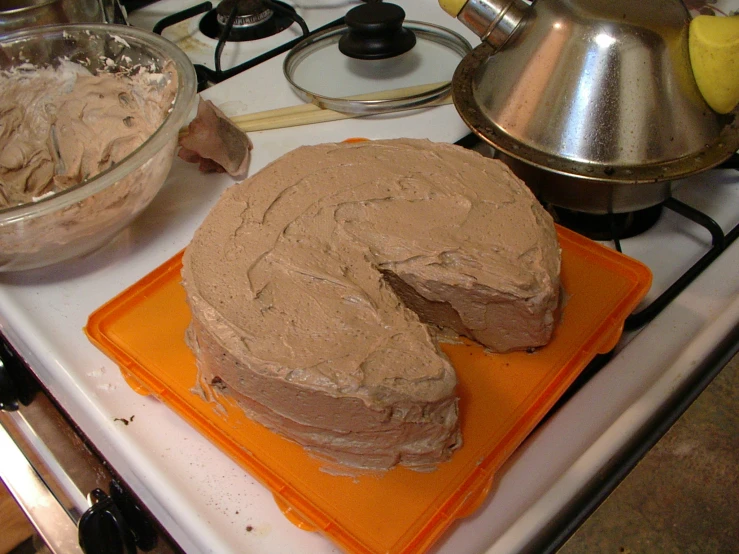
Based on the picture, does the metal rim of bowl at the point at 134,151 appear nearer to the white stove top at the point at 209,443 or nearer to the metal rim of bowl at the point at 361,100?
the white stove top at the point at 209,443

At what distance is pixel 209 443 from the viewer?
0.74m

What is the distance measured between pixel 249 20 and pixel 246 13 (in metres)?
0.02

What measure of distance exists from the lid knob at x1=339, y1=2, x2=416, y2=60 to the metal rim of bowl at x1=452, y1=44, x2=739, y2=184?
352 mm

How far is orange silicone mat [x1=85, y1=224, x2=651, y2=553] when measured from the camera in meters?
0.64

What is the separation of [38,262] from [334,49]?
2.48 ft

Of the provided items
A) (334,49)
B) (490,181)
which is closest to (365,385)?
(490,181)

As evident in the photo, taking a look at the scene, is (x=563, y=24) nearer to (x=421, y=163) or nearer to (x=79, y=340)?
(x=421, y=163)

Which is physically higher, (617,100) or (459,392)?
(617,100)

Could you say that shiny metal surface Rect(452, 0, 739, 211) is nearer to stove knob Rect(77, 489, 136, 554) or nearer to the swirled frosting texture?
the swirled frosting texture

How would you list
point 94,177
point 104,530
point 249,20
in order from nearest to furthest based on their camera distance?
point 104,530 < point 94,177 < point 249,20

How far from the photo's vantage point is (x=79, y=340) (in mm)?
841

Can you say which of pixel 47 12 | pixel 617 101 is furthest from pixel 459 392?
pixel 47 12

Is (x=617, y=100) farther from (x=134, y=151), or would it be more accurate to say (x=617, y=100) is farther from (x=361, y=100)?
(x=134, y=151)

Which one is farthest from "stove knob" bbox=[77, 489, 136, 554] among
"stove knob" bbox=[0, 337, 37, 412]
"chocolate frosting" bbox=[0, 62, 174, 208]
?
"chocolate frosting" bbox=[0, 62, 174, 208]
